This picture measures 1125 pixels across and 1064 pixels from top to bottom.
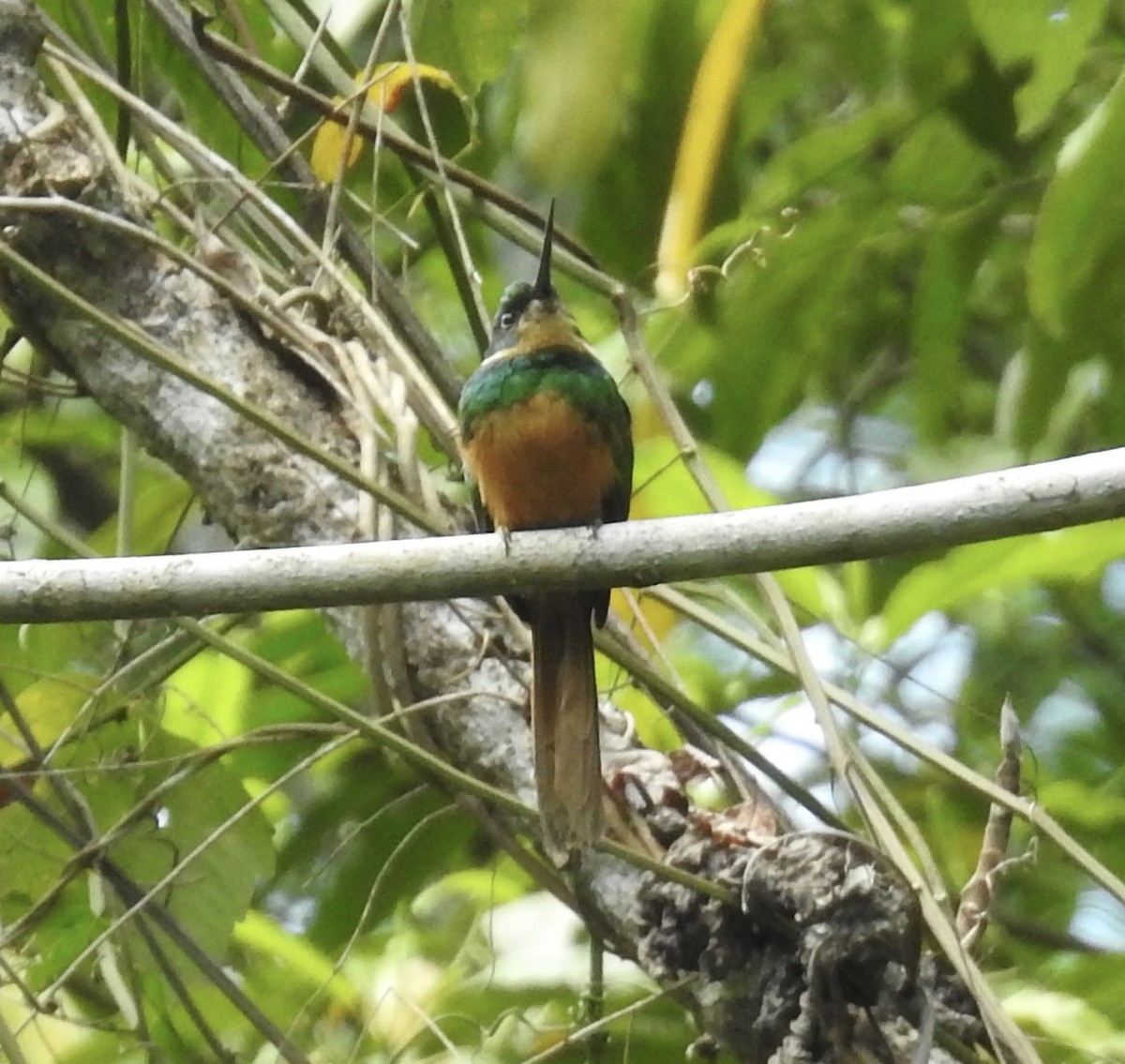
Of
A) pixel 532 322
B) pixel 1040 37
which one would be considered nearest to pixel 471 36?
pixel 532 322

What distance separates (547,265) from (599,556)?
826 millimetres

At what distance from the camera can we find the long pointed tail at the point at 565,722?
146 cm

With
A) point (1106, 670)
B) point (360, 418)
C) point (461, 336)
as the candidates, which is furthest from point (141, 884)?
point (1106, 670)

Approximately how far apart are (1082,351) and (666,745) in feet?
2.25

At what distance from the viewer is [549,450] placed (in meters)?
1.87

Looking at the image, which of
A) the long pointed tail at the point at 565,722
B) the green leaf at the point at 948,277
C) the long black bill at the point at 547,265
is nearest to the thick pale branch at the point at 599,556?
the long pointed tail at the point at 565,722

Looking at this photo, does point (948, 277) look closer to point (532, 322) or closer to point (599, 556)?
point (532, 322)

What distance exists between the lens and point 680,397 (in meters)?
2.50

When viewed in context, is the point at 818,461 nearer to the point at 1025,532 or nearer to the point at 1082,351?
the point at 1082,351

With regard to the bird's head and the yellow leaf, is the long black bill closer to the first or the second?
the bird's head

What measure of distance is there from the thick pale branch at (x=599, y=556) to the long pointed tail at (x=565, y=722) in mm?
323

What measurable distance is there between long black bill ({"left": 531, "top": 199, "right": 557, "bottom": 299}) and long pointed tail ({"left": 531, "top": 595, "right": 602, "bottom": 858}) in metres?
0.45

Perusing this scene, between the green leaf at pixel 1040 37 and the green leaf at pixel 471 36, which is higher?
the green leaf at pixel 471 36

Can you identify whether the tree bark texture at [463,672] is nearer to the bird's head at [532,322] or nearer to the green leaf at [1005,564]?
the bird's head at [532,322]
